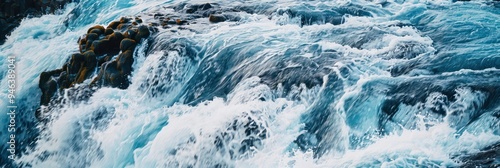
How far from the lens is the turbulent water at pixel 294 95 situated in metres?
7.21

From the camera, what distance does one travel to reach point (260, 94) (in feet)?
28.3

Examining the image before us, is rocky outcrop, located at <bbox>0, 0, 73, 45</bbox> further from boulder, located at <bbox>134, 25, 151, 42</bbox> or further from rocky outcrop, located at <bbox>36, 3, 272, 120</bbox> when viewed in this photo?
boulder, located at <bbox>134, 25, 151, 42</bbox>

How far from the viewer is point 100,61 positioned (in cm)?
1116

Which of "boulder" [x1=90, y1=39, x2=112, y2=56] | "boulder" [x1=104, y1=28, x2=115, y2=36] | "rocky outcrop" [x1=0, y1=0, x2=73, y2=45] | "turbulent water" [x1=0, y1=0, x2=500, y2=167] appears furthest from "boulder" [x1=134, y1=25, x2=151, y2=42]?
"rocky outcrop" [x1=0, y1=0, x2=73, y2=45]

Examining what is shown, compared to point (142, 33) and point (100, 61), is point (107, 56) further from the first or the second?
point (142, 33)

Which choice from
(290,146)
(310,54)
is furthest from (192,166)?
(310,54)

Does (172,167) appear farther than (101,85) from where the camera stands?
No

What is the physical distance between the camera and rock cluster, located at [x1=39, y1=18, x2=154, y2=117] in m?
10.7

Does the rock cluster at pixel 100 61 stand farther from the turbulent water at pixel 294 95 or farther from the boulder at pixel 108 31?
the turbulent water at pixel 294 95

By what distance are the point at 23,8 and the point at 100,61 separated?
707cm

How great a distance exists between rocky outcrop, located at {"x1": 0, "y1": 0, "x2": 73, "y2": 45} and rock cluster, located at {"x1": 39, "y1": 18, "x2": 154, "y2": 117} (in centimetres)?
554

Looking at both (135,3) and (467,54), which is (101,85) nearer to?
(135,3)

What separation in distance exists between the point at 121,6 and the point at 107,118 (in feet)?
20.2

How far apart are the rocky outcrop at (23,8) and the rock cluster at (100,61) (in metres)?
5.54
